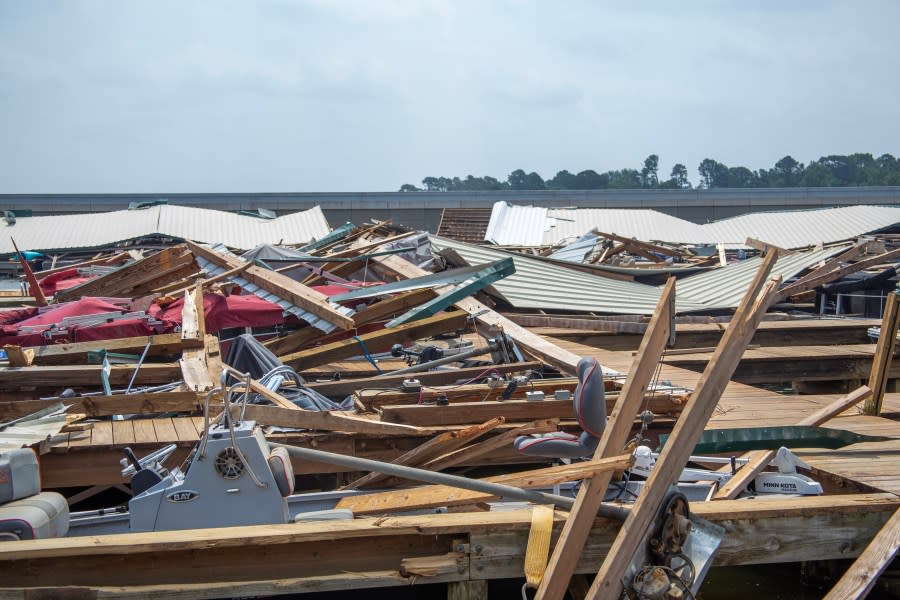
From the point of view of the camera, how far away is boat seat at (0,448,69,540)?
5.00 meters

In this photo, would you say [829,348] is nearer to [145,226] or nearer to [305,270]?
[305,270]

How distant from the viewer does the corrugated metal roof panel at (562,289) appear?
41.6 feet

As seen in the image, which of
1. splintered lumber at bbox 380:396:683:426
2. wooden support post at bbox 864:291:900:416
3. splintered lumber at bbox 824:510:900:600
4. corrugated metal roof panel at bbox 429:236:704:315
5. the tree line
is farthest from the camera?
the tree line

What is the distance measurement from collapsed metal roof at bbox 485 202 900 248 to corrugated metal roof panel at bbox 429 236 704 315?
32.4ft

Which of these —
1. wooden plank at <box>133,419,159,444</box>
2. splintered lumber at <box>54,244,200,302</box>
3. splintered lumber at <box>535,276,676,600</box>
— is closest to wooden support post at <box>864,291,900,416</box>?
splintered lumber at <box>535,276,676,600</box>

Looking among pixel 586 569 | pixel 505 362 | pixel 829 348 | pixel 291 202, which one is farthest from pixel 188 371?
pixel 291 202

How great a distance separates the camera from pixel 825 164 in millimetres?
108938

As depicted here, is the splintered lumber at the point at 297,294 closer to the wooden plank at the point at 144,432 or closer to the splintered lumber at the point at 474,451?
the wooden plank at the point at 144,432

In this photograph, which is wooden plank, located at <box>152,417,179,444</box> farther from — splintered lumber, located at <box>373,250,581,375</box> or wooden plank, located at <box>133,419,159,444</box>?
splintered lumber, located at <box>373,250,581,375</box>

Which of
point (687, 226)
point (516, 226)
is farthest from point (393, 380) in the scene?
point (687, 226)

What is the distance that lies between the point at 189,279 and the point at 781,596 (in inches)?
344

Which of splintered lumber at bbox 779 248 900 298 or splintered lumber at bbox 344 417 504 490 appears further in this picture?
splintered lumber at bbox 779 248 900 298

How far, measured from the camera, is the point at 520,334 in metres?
9.67

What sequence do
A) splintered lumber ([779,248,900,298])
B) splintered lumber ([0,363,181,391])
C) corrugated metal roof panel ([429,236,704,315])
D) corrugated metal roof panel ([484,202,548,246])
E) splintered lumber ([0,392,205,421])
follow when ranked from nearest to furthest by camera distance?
1. splintered lumber ([0,392,205,421])
2. splintered lumber ([0,363,181,391])
3. corrugated metal roof panel ([429,236,704,315])
4. splintered lumber ([779,248,900,298])
5. corrugated metal roof panel ([484,202,548,246])
